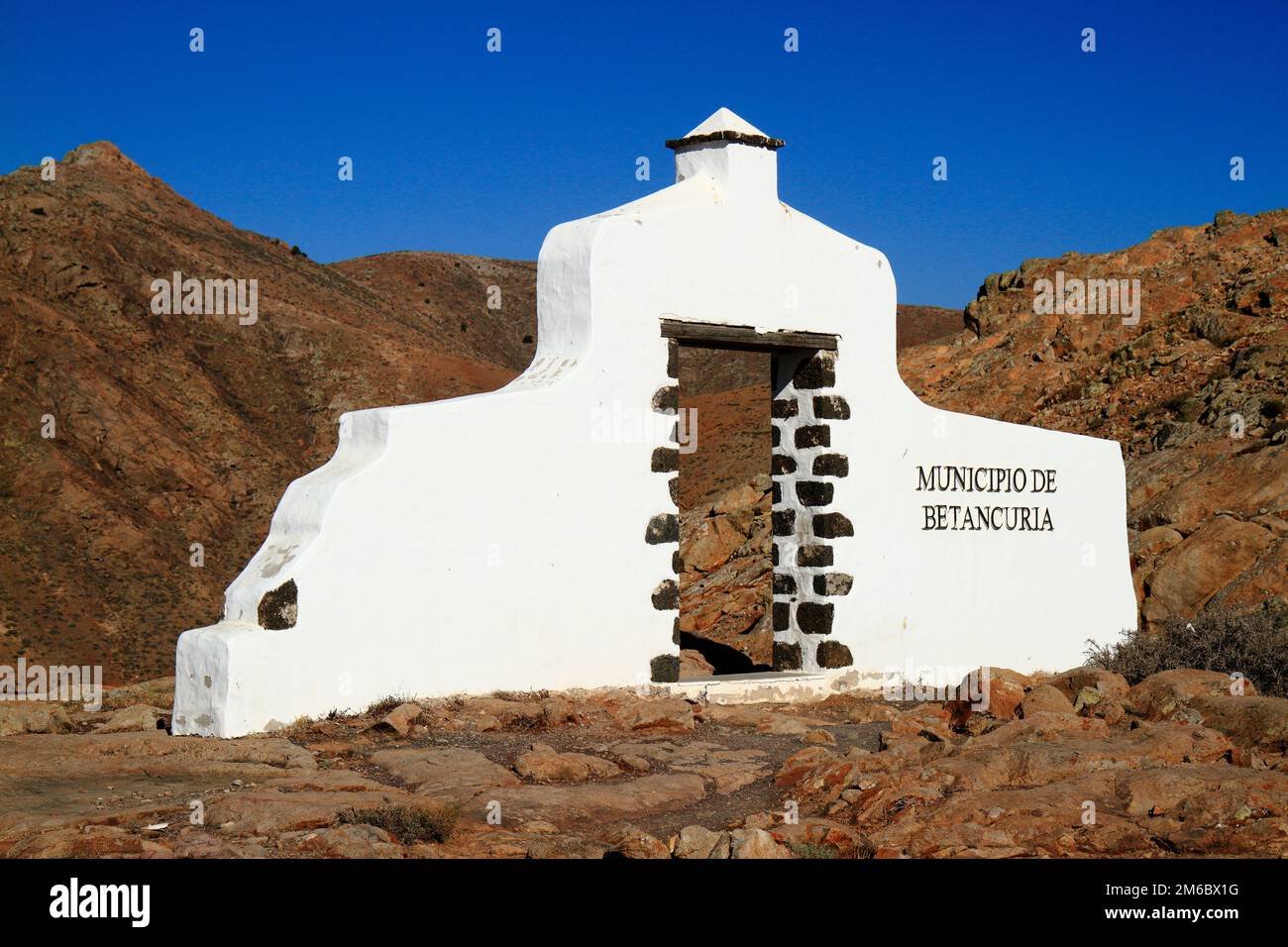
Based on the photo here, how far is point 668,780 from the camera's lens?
8797 mm

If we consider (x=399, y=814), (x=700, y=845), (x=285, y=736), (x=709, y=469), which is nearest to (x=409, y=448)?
(x=285, y=736)

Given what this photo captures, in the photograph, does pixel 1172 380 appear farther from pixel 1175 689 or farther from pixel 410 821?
pixel 410 821

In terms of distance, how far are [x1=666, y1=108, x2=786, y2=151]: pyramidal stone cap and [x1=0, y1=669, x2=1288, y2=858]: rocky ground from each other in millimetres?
4980

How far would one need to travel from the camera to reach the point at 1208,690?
10.7 m

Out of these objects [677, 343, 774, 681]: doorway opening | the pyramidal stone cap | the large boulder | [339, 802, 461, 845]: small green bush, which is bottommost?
[339, 802, 461, 845]: small green bush

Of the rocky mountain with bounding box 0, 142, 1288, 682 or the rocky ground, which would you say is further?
the rocky mountain with bounding box 0, 142, 1288, 682

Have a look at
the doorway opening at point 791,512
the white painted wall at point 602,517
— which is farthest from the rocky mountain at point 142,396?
the white painted wall at point 602,517

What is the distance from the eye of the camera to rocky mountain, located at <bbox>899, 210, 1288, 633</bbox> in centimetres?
1630

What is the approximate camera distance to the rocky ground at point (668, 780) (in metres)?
6.96

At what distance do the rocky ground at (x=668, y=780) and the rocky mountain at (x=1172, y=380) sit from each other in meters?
5.54

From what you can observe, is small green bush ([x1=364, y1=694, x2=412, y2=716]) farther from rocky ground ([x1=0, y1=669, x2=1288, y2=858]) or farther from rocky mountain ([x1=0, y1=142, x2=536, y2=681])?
rocky mountain ([x1=0, y1=142, x2=536, y2=681])

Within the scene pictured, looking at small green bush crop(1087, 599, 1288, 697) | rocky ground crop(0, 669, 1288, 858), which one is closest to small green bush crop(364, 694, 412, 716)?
rocky ground crop(0, 669, 1288, 858)

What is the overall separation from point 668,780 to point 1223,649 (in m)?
6.48

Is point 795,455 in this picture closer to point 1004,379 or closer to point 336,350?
point 1004,379
